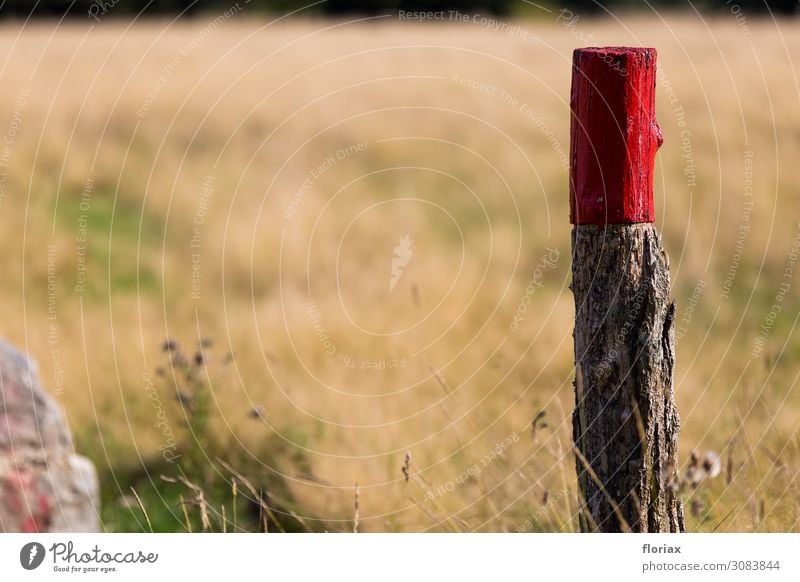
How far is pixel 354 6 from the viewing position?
2900 centimetres

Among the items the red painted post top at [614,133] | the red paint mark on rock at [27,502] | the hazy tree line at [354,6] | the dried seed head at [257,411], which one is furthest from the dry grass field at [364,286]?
the hazy tree line at [354,6]

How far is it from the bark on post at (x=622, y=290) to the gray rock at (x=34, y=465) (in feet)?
7.50

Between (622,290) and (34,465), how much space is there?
249cm

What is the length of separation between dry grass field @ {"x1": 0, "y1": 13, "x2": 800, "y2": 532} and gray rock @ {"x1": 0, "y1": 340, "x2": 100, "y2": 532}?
245mm

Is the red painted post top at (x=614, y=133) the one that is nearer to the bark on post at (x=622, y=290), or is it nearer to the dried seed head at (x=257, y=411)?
the bark on post at (x=622, y=290)

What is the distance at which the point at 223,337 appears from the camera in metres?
5.89

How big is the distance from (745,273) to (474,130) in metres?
4.37

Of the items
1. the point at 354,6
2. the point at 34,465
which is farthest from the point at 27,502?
the point at 354,6

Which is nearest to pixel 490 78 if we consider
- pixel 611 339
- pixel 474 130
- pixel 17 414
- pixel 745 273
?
pixel 474 130

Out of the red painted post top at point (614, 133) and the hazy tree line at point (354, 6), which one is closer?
the red painted post top at point (614, 133)

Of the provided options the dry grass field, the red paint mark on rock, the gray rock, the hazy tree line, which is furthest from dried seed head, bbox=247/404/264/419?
the hazy tree line

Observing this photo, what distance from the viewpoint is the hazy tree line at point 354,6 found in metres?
24.2

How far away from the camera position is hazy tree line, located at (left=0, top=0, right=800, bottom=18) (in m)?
24.2

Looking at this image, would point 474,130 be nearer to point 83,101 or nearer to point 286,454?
point 83,101
